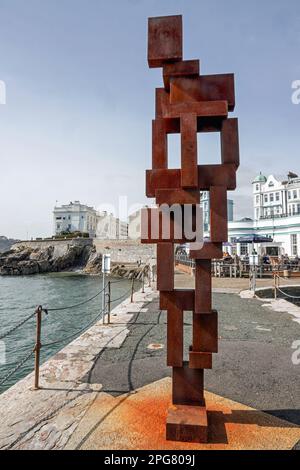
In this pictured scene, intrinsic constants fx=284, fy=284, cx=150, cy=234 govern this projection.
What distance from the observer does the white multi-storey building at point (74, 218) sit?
345 feet

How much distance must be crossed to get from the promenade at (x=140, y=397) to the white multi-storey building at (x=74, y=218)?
100446mm

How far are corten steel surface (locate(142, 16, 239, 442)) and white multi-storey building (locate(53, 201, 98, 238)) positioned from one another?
103 metres

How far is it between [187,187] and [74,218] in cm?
10681

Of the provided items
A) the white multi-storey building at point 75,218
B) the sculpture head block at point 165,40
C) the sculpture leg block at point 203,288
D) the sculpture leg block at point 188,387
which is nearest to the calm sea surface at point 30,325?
the sculpture leg block at point 188,387

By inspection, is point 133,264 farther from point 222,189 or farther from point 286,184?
point 222,189

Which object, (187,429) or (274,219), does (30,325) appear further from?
(274,219)

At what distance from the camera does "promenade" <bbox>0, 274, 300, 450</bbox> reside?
3.28 metres

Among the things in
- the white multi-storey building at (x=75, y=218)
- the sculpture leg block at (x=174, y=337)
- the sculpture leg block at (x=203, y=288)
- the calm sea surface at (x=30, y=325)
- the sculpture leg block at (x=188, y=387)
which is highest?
the white multi-storey building at (x=75, y=218)

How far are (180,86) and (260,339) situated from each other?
246 inches

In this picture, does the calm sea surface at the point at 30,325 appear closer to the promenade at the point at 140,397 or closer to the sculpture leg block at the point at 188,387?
the promenade at the point at 140,397

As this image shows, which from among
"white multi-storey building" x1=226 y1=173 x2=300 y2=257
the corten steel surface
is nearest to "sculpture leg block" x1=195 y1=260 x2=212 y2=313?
the corten steel surface

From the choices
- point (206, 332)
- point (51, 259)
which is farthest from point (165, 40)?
point (51, 259)

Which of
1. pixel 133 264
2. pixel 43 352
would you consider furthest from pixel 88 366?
pixel 133 264
